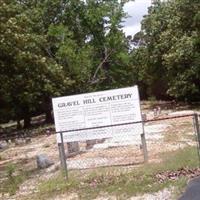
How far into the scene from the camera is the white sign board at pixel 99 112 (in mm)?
14484

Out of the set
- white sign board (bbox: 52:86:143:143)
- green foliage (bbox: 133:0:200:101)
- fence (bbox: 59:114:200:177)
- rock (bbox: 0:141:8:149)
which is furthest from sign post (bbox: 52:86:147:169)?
green foliage (bbox: 133:0:200:101)

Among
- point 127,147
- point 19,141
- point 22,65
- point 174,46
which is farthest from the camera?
point 174,46

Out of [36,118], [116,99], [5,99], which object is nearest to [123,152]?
[116,99]

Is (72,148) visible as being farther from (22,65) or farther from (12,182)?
(22,65)

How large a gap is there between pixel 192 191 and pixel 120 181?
2.36m

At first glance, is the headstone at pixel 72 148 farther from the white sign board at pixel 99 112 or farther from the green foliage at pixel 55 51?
the green foliage at pixel 55 51

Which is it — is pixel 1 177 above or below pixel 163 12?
below

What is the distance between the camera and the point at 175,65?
123 ft

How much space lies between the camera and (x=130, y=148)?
17766 millimetres

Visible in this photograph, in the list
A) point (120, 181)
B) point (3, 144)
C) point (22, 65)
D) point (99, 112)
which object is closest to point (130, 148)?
point (99, 112)

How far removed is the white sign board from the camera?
14484mm

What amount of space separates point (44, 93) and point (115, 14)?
10.2 m

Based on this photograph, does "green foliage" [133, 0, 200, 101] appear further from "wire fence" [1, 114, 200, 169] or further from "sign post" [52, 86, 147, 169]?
"sign post" [52, 86, 147, 169]

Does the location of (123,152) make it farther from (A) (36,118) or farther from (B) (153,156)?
(A) (36,118)
